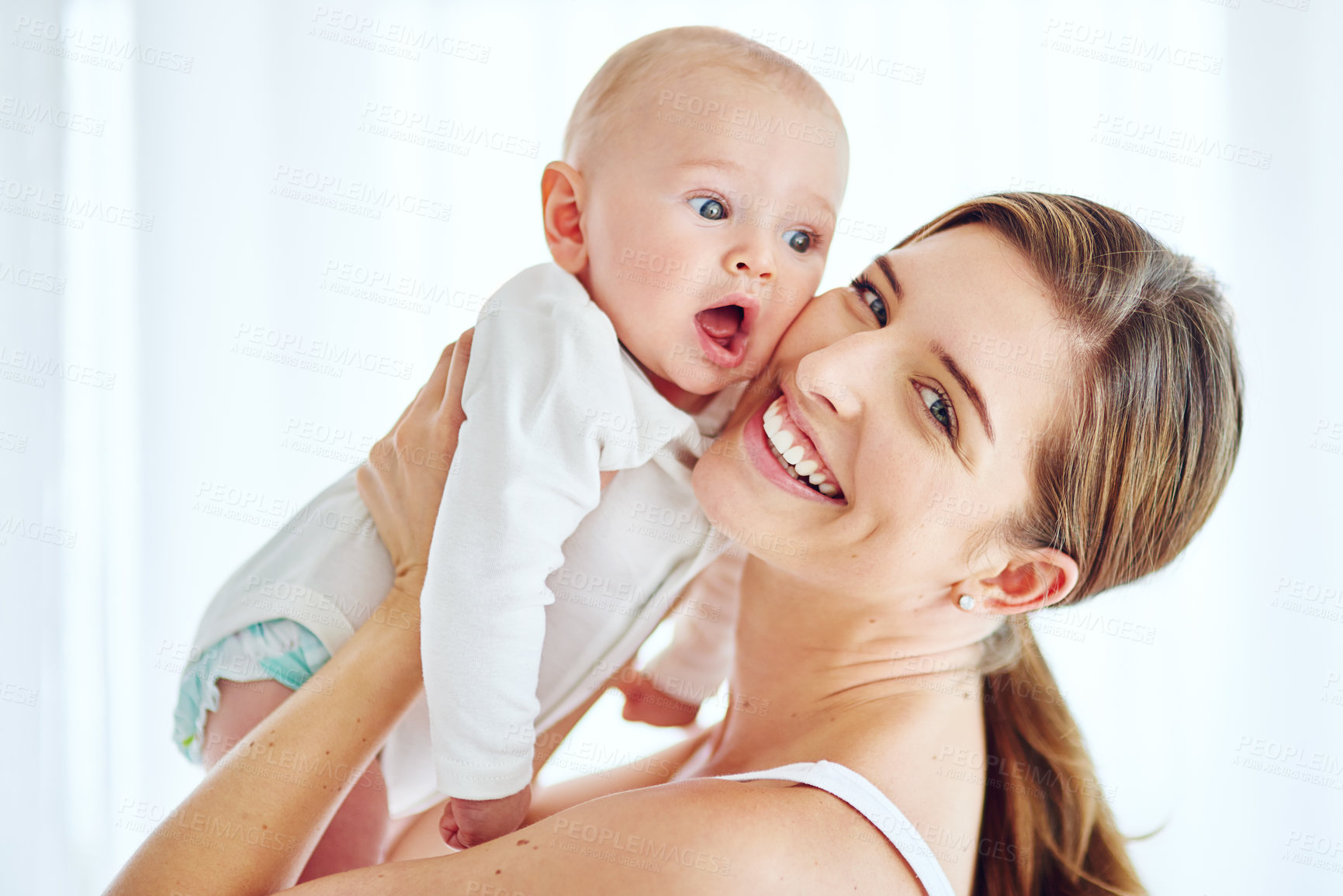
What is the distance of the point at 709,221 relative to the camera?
1.30 meters

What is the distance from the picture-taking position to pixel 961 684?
4.64 feet

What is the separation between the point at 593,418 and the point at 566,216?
41 cm

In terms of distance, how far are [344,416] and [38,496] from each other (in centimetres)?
86

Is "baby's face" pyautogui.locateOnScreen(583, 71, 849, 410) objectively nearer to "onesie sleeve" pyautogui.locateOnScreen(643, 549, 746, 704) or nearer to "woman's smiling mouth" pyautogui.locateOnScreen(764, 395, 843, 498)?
"woman's smiling mouth" pyautogui.locateOnScreen(764, 395, 843, 498)

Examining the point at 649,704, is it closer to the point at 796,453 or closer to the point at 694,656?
the point at 694,656

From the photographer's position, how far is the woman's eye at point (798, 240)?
1353 millimetres

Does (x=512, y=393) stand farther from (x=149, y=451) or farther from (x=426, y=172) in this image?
(x=149, y=451)

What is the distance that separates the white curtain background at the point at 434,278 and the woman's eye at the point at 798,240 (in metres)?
1.08

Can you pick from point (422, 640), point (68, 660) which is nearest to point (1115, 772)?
point (422, 640)

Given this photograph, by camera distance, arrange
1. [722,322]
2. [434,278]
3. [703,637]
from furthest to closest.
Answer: [434,278] < [703,637] < [722,322]

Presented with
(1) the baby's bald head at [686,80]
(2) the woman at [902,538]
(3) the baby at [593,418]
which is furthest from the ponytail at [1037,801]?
(1) the baby's bald head at [686,80]

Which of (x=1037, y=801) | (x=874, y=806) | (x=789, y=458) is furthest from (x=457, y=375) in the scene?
(x=1037, y=801)

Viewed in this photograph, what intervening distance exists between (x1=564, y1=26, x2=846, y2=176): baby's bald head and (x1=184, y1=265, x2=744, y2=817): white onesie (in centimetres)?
25

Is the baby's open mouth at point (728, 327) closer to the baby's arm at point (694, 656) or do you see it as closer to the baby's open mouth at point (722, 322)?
the baby's open mouth at point (722, 322)
